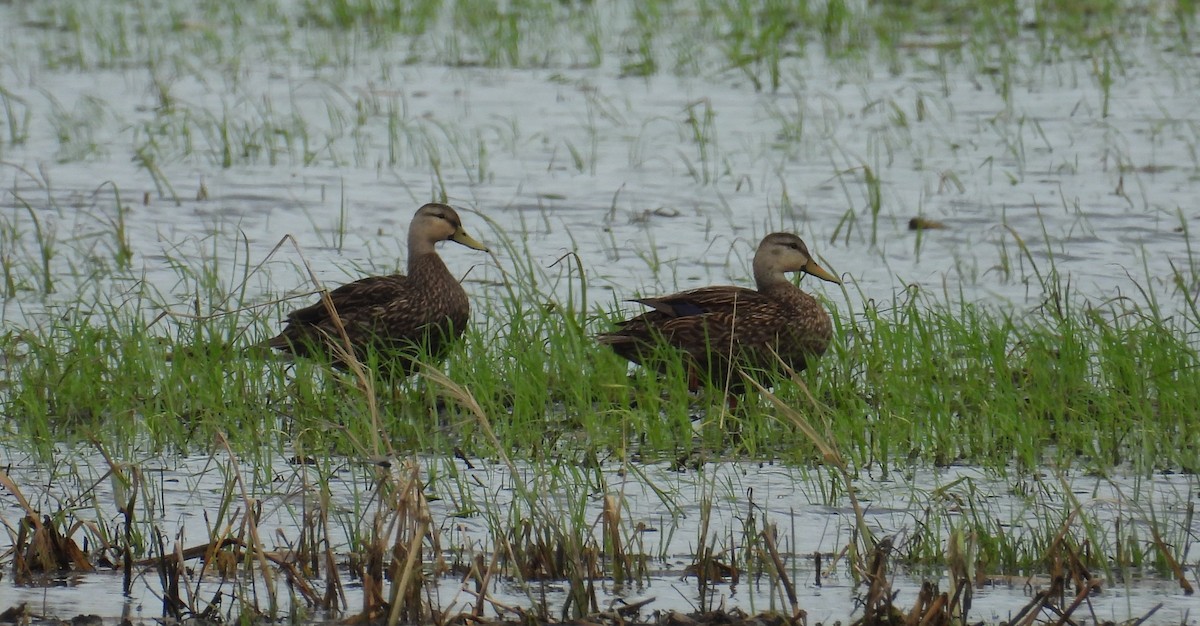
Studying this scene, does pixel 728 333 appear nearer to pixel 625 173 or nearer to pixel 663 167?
pixel 625 173

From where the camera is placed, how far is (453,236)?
24.8 ft

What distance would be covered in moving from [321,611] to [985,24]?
38.5ft

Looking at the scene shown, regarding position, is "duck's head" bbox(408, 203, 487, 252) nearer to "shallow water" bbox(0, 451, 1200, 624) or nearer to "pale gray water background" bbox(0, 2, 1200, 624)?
"pale gray water background" bbox(0, 2, 1200, 624)

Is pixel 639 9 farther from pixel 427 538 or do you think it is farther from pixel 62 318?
pixel 427 538

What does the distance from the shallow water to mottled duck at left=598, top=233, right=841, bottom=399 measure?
1115 millimetres

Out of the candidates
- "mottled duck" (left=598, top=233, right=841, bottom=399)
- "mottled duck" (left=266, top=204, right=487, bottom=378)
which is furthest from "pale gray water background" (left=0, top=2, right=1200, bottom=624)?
"mottled duck" (left=598, top=233, right=841, bottom=399)

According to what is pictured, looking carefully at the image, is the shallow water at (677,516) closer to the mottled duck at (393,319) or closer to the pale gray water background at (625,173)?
the pale gray water background at (625,173)

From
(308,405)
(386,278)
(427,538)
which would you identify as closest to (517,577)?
(427,538)

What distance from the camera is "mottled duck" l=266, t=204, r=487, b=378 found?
6773 mm

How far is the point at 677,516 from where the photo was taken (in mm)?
→ 4844

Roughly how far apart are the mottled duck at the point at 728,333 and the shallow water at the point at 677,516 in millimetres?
1115

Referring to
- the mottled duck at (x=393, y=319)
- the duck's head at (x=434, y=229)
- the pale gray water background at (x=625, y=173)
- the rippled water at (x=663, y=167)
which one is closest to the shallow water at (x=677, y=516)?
the pale gray water background at (x=625, y=173)

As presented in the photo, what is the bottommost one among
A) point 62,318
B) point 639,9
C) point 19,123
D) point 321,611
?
point 321,611

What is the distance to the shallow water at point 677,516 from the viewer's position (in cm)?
418
